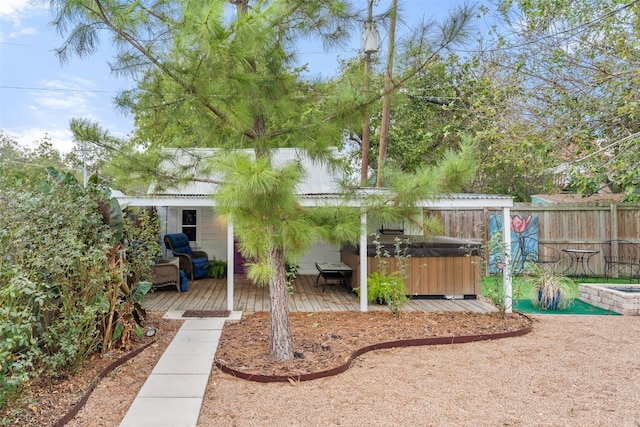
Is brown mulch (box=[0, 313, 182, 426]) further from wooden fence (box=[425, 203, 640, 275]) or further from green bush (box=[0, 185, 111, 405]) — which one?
wooden fence (box=[425, 203, 640, 275])

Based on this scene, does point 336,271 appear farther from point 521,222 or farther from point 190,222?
point 521,222

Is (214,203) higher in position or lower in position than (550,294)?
higher

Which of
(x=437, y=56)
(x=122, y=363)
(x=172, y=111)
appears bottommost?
(x=122, y=363)

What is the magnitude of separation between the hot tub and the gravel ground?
2454 millimetres

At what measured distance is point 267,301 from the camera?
7.41 metres

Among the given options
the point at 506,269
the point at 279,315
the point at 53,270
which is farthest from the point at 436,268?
the point at 53,270

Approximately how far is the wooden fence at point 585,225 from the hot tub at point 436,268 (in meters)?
2.61

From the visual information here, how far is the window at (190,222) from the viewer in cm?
1086

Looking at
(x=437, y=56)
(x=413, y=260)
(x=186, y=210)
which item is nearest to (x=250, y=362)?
(x=437, y=56)

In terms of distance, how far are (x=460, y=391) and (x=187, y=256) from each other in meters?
7.38

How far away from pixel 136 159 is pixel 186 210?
21.5 feet

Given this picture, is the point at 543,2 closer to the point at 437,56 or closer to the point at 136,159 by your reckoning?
the point at 437,56

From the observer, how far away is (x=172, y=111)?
4.62 meters

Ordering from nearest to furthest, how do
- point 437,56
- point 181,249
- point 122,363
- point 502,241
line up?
point 437,56
point 122,363
point 502,241
point 181,249
